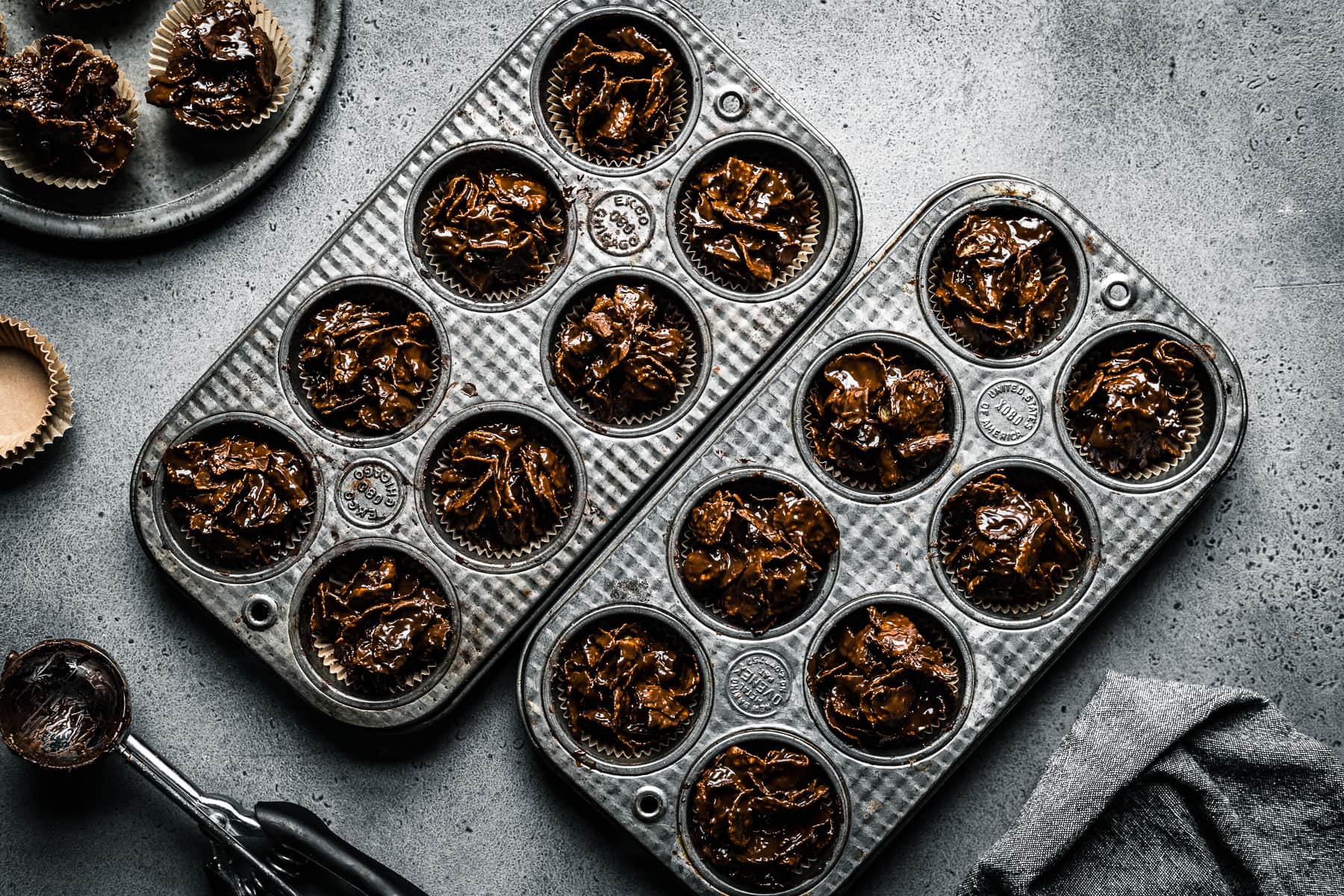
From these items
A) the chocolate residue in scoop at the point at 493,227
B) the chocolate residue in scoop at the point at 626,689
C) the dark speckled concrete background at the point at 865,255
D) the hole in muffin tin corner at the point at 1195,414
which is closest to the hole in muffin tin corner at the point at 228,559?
the dark speckled concrete background at the point at 865,255

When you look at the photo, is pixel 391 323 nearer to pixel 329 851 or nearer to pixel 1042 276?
pixel 329 851

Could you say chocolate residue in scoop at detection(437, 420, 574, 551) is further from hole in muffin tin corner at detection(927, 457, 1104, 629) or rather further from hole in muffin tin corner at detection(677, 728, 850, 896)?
hole in muffin tin corner at detection(927, 457, 1104, 629)

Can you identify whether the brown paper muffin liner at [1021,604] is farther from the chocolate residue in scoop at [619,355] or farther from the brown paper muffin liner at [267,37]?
the brown paper muffin liner at [267,37]

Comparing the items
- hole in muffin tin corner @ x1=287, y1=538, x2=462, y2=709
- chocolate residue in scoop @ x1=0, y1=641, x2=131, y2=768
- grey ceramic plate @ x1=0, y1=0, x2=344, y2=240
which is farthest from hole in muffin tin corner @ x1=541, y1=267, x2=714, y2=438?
chocolate residue in scoop @ x1=0, y1=641, x2=131, y2=768

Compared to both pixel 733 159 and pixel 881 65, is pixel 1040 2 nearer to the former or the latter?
pixel 881 65

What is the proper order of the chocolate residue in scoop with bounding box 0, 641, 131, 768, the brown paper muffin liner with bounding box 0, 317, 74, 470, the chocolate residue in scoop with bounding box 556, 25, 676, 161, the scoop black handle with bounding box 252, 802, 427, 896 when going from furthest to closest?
the brown paper muffin liner with bounding box 0, 317, 74, 470 < the chocolate residue in scoop with bounding box 556, 25, 676, 161 < the chocolate residue in scoop with bounding box 0, 641, 131, 768 < the scoop black handle with bounding box 252, 802, 427, 896

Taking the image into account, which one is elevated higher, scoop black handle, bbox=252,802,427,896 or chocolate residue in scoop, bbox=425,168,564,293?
chocolate residue in scoop, bbox=425,168,564,293
